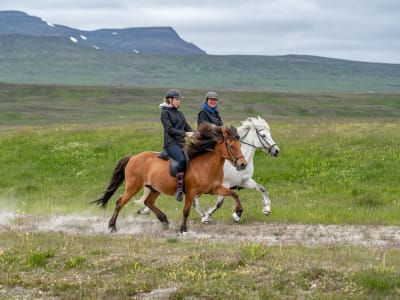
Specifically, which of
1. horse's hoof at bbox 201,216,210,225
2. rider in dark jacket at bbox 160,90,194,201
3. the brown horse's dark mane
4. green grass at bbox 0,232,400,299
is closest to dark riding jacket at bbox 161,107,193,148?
rider in dark jacket at bbox 160,90,194,201

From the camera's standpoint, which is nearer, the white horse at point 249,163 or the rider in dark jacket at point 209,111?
the rider in dark jacket at point 209,111

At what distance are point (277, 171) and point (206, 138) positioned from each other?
9072mm

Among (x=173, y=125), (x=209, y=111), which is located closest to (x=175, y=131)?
(x=173, y=125)

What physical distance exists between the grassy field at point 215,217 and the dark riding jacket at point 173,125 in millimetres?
2501

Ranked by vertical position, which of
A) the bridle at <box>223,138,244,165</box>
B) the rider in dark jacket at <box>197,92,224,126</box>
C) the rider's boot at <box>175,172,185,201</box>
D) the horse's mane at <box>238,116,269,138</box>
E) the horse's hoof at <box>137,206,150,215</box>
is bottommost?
the horse's hoof at <box>137,206,150,215</box>

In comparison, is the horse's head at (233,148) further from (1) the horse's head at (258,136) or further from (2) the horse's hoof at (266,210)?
(2) the horse's hoof at (266,210)

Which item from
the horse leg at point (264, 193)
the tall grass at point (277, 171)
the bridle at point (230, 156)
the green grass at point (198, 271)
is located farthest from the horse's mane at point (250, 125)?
the green grass at point (198, 271)

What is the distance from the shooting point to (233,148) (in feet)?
49.1

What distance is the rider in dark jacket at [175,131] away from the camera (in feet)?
50.0

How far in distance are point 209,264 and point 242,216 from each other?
6.52 meters

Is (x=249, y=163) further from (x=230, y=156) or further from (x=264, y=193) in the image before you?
(x=230, y=156)

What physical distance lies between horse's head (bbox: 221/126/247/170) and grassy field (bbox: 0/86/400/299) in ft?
6.74

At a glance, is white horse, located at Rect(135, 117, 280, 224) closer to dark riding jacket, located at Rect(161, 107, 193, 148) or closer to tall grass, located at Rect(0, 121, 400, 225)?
tall grass, located at Rect(0, 121, 400, 225)

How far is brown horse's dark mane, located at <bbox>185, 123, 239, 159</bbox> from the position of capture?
1519 cm
